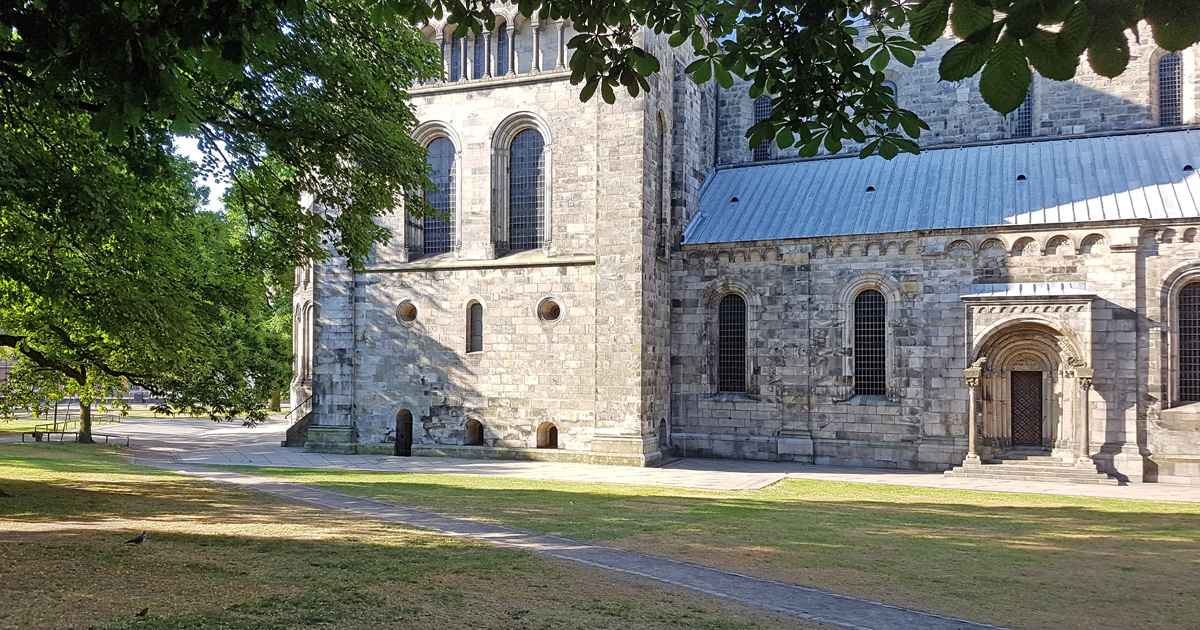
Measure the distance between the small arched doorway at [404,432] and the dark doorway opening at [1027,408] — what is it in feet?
60.0

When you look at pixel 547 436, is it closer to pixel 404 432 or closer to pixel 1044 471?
pixel 404 432

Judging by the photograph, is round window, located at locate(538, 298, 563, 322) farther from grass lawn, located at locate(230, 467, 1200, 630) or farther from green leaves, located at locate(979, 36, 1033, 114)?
green leaves, located at locate(979, 36, 1033, 114)

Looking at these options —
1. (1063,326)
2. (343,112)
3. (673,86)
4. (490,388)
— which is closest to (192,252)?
(343,112)

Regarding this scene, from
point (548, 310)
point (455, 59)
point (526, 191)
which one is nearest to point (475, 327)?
point (548, 310)

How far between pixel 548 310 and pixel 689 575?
15840mm

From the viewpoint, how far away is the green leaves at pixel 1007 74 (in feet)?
11.6

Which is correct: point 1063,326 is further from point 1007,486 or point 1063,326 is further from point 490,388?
point 490,388

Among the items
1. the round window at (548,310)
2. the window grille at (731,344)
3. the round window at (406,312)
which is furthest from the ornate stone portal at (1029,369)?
the round window at (406,312)

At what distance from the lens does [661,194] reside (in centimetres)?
2641

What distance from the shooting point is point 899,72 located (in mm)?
29328

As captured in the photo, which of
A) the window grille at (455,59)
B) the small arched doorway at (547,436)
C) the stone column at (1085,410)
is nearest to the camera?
the stone column at (1085,410)

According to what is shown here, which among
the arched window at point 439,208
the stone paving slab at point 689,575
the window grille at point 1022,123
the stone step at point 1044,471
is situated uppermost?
the window grille at point 1022,123

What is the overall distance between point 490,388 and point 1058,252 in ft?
55.0

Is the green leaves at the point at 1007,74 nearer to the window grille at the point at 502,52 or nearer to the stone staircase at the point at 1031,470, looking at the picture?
the stone staircase at the point at 1031,470
